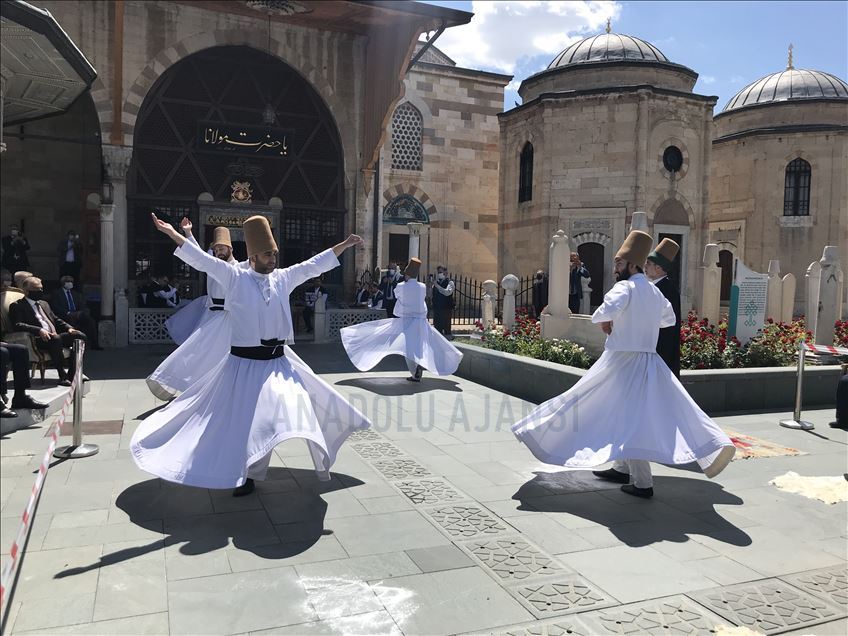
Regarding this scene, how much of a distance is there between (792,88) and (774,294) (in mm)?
18942

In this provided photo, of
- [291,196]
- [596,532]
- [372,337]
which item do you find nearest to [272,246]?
[596,532]

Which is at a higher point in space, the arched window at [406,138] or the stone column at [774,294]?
the arched window at [406,138]

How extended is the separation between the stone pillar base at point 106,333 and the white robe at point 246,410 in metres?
10.8

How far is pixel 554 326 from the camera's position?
38.6 ft

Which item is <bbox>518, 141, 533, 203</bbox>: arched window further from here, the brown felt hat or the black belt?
the black belt

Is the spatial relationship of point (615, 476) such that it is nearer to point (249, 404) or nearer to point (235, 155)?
point (249, 404)

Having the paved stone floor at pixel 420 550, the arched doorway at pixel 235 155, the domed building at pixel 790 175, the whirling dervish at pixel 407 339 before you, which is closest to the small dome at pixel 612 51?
the domed building at pixel 790 175

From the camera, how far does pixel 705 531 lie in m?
4.83

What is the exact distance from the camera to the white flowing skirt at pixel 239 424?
4.71 meters

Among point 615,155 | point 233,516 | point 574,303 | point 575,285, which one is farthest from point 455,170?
point 233,516

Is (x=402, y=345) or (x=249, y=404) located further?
(x=402, y=345)

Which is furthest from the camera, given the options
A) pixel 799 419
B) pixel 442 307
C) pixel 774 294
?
pixel 442 307

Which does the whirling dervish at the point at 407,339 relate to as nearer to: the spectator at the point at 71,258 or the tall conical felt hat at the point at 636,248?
the tall conical felt hat at the point at 636,248

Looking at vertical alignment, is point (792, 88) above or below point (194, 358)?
above
